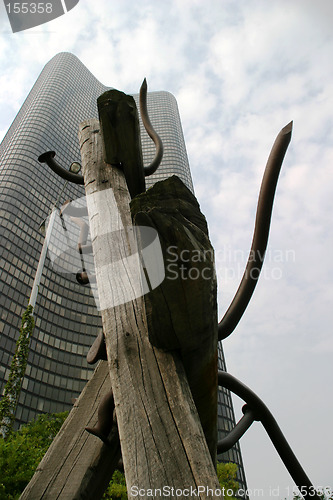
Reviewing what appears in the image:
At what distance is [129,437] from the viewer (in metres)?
0.70

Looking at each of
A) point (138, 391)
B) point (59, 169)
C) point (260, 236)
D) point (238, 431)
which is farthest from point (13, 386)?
point (260, 236)

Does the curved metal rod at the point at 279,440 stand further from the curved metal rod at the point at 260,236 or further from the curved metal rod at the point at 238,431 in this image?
the curved metal rod at the point at 260,236

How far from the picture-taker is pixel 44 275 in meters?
50.5

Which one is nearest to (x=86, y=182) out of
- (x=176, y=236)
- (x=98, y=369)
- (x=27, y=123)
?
(x=98, y=369)

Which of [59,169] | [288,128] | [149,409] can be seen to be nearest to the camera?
[149,409]

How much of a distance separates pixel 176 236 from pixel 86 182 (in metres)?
1.05

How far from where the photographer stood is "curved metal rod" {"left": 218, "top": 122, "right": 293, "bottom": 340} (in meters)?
0.90

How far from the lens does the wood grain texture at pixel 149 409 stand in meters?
0.62

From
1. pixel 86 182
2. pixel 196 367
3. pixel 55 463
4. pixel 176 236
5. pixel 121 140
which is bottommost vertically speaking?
pixel 55 463

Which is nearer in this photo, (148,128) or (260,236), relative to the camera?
(260,236)

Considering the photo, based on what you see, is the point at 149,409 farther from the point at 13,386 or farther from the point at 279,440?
the point at 13,386

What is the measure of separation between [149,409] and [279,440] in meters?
0.79

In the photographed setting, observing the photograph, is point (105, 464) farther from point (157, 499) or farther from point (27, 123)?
point (27, 123)

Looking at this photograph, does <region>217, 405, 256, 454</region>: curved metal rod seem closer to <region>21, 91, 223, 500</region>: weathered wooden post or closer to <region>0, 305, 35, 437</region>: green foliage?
<region>21, 91, 223, 500</region>: weathered wooden post
